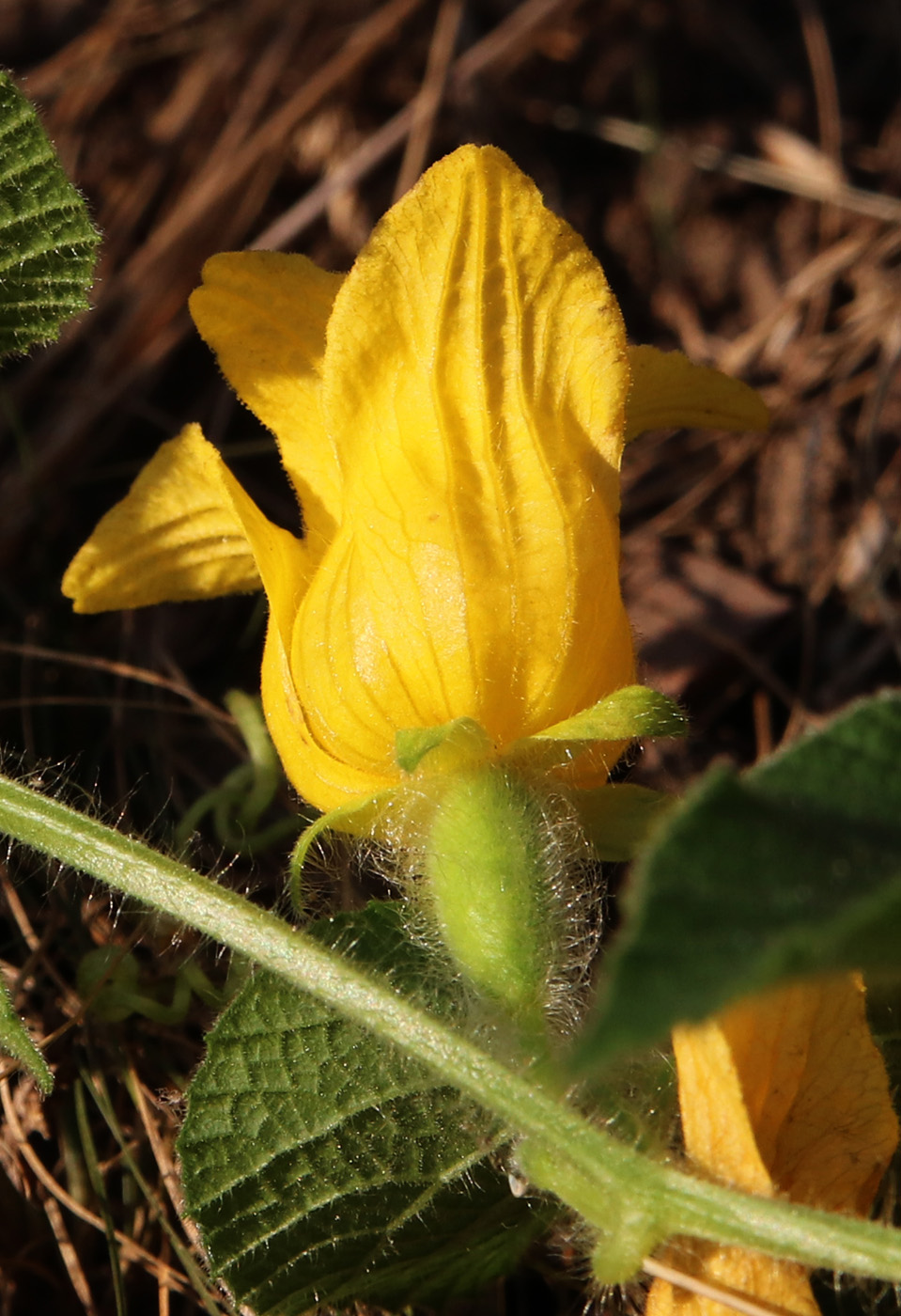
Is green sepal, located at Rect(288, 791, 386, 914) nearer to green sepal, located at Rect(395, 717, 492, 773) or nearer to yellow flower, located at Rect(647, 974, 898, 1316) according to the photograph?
green sepal, located at Rect(395, 717, 492, 773)

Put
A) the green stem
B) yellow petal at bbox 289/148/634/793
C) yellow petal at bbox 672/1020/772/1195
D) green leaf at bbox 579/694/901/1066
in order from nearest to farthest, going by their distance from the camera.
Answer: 1. green leaf at bbox 579/694/901/1066
2. the green stem
3. yellow petal at bbox 672/1020/772/1195
4. yellow petal at bbox 289/148/634/793

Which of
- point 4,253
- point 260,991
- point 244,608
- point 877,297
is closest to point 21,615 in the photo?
point 244,608

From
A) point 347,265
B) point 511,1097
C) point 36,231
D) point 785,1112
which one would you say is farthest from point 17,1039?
point 347,265

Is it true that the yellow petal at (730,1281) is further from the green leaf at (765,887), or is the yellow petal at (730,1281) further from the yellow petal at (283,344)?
the yellow petal at (283,344)

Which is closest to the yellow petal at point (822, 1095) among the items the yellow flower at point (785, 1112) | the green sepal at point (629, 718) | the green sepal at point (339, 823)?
the yellow flower at point (785, 1112)

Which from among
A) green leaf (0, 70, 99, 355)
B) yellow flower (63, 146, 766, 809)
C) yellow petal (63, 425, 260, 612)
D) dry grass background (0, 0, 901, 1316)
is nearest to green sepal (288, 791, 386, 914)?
yellow flower (63, 146, 766, 809)

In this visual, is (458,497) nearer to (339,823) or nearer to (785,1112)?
(339,823)
